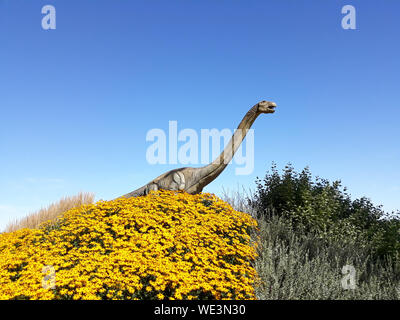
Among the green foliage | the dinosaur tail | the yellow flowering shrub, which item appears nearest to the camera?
the yellow flowering shrub

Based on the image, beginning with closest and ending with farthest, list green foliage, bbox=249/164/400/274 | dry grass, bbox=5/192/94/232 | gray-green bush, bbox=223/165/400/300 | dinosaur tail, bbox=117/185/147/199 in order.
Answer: gray-green bush, bbox=223/165/400/300 → green foliage, bbox=249/164/400/274 → dinosaur tail, bbox=117/185/147/199 → dry grass, bbox=5/192/94/232

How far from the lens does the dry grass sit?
44.9 ft

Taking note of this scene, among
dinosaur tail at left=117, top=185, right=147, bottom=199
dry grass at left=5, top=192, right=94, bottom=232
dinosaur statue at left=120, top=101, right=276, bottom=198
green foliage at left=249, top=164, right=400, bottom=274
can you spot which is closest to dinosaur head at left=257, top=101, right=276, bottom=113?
dinosaur statue at left=120, top=101, right=276, bottom=198

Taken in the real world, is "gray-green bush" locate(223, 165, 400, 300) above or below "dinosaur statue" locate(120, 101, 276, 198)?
below

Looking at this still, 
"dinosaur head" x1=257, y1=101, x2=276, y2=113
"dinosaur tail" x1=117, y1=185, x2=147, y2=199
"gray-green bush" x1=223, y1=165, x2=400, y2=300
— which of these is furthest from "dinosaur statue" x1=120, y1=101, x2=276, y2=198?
"gray-green bush" x1=223, y1=165, x2=400, y2=300

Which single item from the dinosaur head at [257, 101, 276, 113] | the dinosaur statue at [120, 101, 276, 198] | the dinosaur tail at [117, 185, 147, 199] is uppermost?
the dinosaur head at [257, 101, 276, 113]

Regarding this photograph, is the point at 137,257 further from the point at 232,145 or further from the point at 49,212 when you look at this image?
Answer: the point at 49,212

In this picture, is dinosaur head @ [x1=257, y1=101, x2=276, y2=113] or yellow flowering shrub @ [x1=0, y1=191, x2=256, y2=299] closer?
yellow flowering shrub @ [x1=0, y1=191, x2=256, y2=299]

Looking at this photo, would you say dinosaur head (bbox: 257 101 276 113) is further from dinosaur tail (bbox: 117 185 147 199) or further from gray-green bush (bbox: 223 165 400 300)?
dinosaur tail (bbox: 117 185 147 199)

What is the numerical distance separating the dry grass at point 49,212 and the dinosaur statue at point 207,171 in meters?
5.24

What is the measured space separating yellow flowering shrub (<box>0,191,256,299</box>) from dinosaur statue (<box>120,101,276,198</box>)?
5.02 ft

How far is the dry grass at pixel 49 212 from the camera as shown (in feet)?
44.9

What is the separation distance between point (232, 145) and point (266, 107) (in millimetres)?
1478
